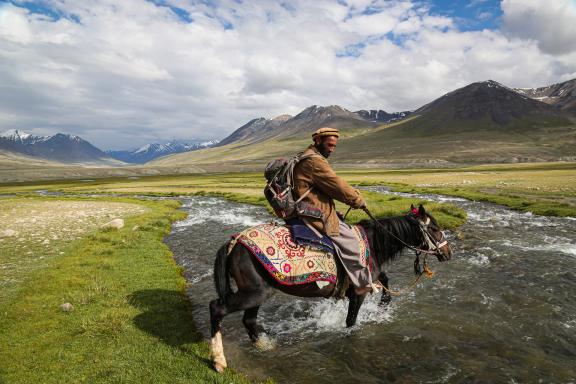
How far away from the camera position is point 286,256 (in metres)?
7.11

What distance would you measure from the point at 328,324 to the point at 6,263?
43.4 feet

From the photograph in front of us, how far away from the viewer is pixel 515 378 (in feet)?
21.9

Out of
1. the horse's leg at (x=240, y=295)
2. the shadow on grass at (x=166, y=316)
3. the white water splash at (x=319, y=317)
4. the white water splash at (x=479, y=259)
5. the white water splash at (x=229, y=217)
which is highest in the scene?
the horse's leg at (x=240, y=295)

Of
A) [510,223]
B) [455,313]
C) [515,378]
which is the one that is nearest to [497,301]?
[455,313]

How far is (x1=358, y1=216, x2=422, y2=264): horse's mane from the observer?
322 inches

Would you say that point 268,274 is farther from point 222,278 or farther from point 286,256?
point 222,278

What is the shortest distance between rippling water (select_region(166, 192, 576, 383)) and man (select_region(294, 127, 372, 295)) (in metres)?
1.59

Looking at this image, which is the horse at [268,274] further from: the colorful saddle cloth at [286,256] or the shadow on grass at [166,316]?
the shadow on grass at [166,316]

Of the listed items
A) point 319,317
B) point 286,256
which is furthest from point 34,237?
point 286,256

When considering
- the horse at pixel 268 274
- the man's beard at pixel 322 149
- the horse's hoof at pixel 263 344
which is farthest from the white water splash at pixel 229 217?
the man's beard at pixel 322 149

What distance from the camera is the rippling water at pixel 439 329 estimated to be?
6980 mm

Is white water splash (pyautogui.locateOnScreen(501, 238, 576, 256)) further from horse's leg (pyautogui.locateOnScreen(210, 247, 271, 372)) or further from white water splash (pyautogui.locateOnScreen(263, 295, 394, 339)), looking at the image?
horse's leg (pyautogui.locateOnScreen(210, 247, 271, 372))

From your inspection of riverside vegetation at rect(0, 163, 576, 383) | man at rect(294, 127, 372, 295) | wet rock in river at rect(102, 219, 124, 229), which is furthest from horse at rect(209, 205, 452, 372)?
wet rock in river at rect(102, 219, 124, 229)

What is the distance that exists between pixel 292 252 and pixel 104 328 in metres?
5.02
